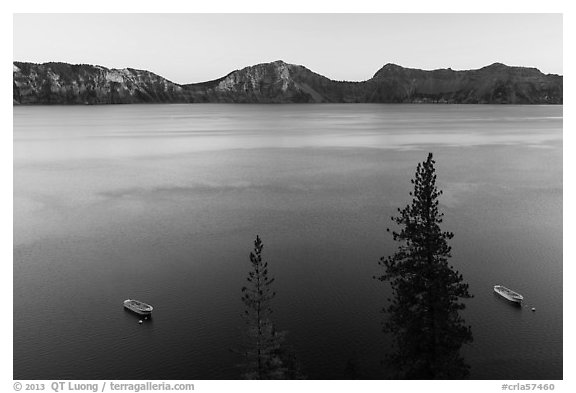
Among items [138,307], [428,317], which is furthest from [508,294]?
[138,307]

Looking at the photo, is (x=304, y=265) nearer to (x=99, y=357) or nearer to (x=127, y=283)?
(x=127, y=283)

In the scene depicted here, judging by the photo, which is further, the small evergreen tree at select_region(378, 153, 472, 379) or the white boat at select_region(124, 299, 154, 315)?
the white boat at select_region(124, 299, 154, 315)

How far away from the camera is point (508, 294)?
177ft

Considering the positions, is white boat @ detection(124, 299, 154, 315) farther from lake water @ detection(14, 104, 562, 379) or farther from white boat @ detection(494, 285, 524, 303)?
white boat @ detection(494, 285, 524, 303)

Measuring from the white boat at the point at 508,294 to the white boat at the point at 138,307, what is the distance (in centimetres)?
3743

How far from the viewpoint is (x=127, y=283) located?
5975 centimetres

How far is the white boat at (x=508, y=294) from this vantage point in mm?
52906

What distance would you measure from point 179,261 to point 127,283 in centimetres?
819

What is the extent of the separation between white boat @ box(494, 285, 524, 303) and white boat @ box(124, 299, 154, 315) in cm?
3743

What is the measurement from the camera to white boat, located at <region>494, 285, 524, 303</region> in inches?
2083

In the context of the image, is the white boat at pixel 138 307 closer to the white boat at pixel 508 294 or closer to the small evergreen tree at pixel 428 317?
the small evergreen tree at pixel 428 317

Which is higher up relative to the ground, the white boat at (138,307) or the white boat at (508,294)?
the white boat at (138,307)

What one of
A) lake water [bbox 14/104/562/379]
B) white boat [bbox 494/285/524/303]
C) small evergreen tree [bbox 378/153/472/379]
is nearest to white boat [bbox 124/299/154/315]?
lake water [bbox 14/104/562/379]

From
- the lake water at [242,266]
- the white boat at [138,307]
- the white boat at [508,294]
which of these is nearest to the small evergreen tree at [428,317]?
the lake water at [242,266]
